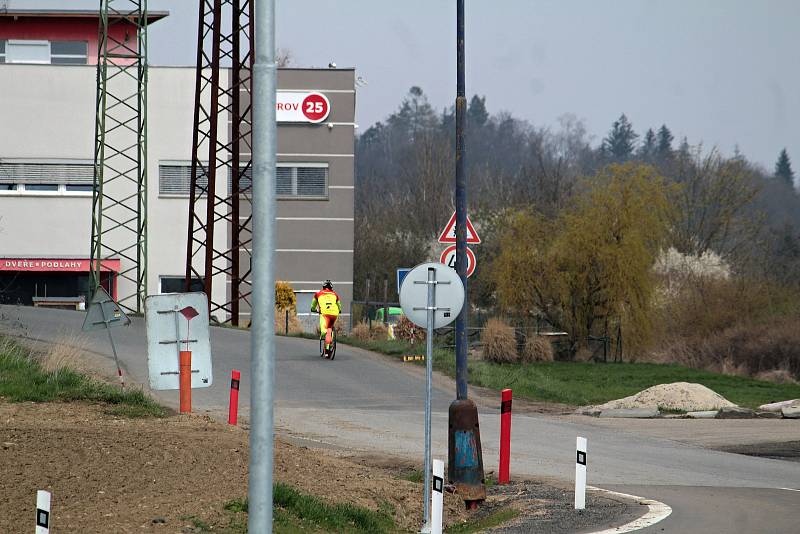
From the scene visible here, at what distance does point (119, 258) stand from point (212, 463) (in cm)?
4408

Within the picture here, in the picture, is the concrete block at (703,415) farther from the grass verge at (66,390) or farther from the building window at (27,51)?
the building window at (27,51)

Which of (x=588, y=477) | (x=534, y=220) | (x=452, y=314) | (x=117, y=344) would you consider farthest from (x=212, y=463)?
(x=534, y=220)

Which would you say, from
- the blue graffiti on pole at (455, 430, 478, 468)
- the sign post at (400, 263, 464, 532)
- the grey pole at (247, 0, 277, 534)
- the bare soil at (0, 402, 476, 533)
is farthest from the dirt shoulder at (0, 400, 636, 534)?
the grey pole at (247, 0, 277, 534)

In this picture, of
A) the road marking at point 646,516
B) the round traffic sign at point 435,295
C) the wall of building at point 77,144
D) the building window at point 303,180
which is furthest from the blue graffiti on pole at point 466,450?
the building window at point 303,180

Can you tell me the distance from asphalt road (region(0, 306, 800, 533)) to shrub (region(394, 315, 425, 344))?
2925 millimetres

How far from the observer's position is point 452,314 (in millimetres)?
11875

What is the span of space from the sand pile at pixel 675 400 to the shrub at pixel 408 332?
893 centimetres

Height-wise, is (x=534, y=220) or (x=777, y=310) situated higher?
(x=534, y=220)

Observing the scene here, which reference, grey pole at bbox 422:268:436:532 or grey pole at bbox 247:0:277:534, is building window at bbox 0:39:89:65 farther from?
grey pole at bbox 247:0:277:534

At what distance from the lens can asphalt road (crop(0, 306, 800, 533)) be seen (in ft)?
43.0

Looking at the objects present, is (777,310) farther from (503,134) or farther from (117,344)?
(503,134)

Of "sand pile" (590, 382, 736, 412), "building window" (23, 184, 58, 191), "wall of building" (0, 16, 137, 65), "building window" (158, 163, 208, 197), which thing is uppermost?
"wall of building" (0, 16, 137, 65)

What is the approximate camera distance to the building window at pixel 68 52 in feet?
190

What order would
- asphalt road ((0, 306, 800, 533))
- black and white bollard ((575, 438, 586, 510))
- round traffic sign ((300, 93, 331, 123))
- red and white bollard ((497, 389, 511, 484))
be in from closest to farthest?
black and white bollard ((575, 438, 586, 510)), asphalt road ((0, 306, 800, 533)), red and white bollard ((497, 389, 511, 484)), round traffic sign ((300, 93, 331, 123))
